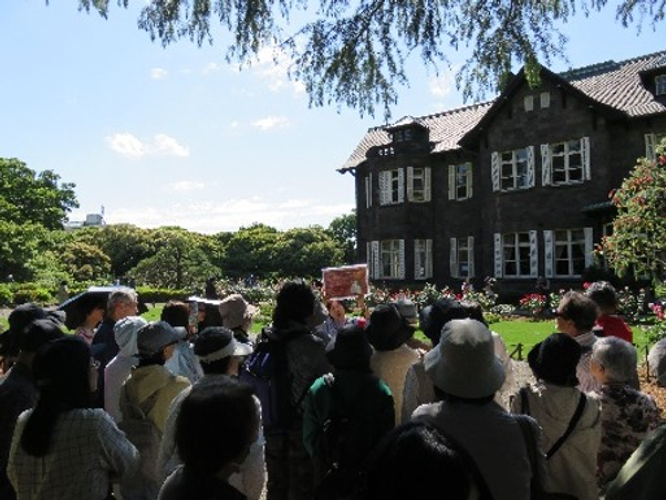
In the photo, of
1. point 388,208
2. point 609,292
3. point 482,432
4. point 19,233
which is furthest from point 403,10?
point 19,233

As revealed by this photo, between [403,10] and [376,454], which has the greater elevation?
[403,10]

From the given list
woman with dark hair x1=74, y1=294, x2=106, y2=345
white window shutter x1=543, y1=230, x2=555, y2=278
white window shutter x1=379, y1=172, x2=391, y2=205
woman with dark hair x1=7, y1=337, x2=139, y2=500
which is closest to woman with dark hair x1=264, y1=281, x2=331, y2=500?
woman with dark hair x1=7, y1=337, x2=139, y2=500

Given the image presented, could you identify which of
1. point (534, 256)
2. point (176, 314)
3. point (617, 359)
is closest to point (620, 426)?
point (617, 359)

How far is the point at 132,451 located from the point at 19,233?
34.1 metres

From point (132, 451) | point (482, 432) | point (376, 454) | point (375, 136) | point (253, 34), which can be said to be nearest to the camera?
point (376, 454)

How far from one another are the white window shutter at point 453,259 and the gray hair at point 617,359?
23.8 meters

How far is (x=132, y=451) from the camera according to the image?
2.94m

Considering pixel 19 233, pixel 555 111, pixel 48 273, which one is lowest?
pixel 48 273

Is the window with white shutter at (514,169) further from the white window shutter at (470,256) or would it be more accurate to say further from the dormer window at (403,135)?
the dormer window at (403,135)

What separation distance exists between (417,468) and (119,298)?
4.12 m

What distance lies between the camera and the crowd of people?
7.18 ft

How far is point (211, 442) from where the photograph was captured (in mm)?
2244

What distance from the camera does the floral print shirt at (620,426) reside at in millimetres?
3453

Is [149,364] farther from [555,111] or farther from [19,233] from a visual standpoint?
[19,233]
